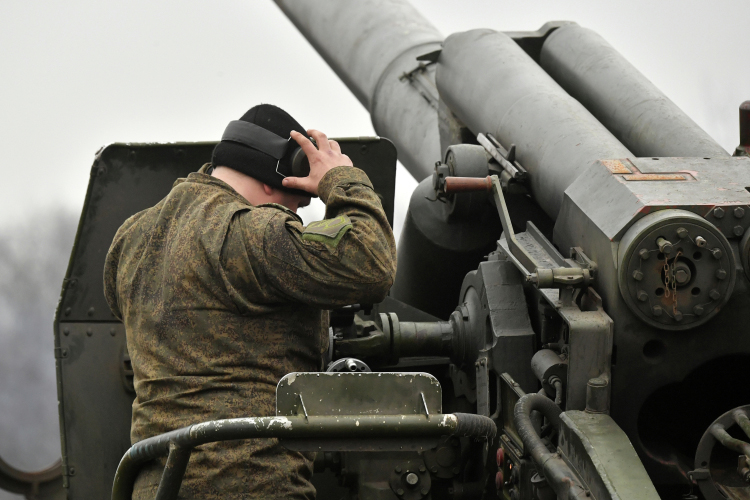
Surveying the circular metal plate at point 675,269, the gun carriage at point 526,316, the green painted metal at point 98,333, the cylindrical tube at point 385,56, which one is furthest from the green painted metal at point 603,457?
the cylindrical tube at point 385,56

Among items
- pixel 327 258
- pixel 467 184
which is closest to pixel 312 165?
pixel 327 258

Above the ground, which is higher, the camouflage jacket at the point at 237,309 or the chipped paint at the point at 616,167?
the chipped paint at the point at 616,167

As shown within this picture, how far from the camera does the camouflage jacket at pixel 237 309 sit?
8.25 feet

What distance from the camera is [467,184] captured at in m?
3.58

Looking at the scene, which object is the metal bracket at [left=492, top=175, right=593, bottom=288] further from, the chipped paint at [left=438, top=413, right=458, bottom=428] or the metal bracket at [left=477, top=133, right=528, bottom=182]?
the chipped paint at [left=438, top=413, right=458, bottom=428]

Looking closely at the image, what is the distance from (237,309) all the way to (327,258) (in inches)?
10.6

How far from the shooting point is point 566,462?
2723mm

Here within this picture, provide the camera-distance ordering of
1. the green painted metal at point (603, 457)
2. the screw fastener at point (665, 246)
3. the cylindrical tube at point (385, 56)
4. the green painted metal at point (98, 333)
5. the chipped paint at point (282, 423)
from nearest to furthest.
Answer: the chipped paint at point (282, 423)
the green painted metal at point (603, 457)
the screw fastener at point (665, 246)
the green painted metal at point (98, 333)
the cylindrical tube at point (385, 56)

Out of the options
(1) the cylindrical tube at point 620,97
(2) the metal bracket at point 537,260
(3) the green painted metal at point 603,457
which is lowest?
(3) the green painted metal at point 603,457

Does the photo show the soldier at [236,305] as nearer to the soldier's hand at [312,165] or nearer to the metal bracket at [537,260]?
the soldier's hand at [312,165]

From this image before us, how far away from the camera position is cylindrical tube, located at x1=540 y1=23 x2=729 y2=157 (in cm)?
374

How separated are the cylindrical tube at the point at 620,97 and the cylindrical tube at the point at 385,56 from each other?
87 centimetres

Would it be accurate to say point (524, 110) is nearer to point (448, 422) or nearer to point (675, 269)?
point (675, 269)

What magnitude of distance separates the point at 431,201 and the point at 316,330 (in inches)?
59.0
